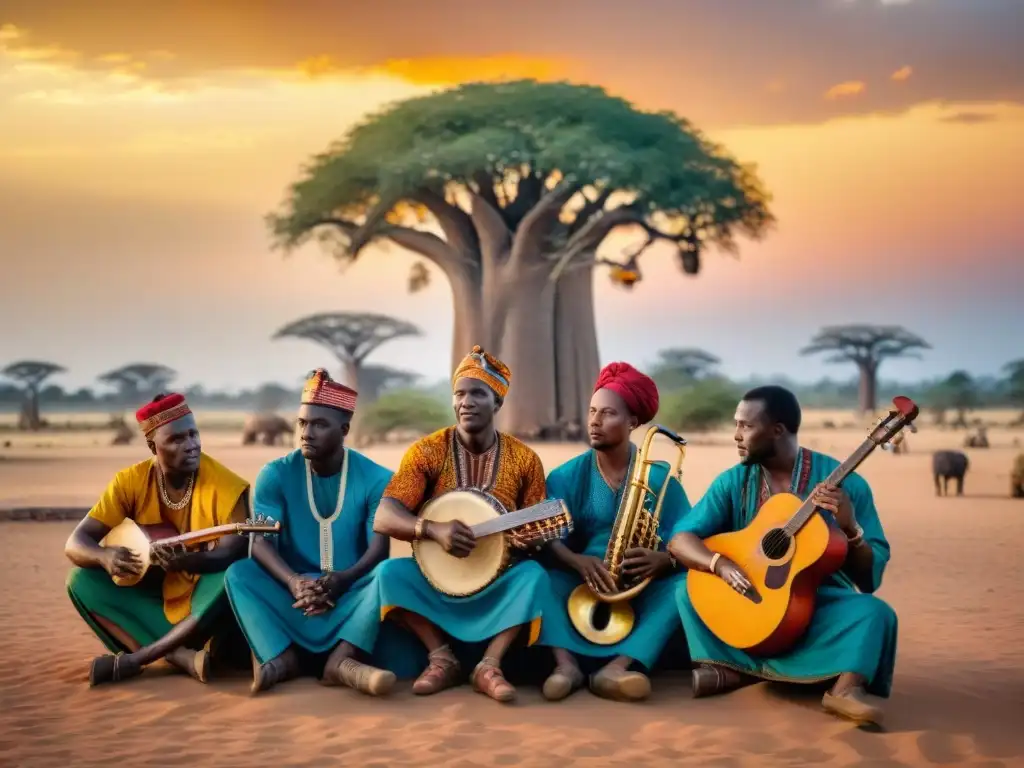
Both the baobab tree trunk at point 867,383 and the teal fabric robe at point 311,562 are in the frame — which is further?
the baobab tree trunk at point 867,383

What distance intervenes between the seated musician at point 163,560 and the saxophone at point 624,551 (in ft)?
5.29

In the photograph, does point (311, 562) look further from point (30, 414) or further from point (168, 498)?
point (30, 414)

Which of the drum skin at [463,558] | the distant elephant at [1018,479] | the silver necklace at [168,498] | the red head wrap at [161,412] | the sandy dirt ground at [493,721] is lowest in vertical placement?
the sandy dirt ground at [493,721]

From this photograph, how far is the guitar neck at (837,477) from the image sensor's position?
519 centimetres

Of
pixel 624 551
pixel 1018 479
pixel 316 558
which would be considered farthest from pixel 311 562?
pixel 1018 479

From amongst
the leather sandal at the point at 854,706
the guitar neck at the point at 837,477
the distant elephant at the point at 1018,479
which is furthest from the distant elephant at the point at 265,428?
the leather sandal at the point at 854,706

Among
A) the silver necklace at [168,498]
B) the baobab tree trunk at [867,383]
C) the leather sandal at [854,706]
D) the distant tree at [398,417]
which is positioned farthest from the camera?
the baobab tree trunk at [867,383]

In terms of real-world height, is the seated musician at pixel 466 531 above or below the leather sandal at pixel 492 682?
above

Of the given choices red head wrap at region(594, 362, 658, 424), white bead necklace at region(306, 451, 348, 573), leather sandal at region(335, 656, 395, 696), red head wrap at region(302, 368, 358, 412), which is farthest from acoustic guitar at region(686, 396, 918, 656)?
red head wrap at region(302, 368, 358, 412)

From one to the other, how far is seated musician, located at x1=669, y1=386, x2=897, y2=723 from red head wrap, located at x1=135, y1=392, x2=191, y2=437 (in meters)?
2.35

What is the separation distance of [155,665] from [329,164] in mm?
22988

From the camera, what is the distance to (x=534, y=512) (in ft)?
18.6

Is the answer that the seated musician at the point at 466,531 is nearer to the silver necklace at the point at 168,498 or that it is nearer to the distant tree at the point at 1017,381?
the silver necklace at the point at 168,498

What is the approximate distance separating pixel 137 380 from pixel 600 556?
166 ft
